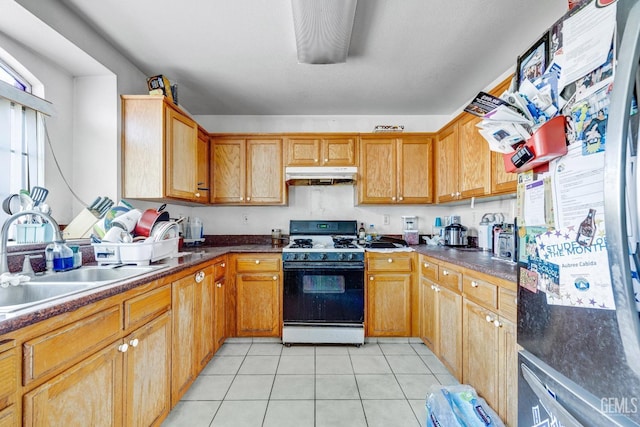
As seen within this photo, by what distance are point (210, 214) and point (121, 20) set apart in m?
1.94

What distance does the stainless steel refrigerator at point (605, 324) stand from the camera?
44cm

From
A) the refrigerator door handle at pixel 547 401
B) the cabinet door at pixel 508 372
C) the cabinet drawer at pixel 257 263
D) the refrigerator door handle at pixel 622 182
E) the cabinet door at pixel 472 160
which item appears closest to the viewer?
the refrigerator door handle at pixel 622 182

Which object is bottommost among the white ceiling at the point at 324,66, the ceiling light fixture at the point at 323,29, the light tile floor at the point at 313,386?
the light tile floor at the point at 313,386

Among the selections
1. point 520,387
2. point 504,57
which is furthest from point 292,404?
point 504,57

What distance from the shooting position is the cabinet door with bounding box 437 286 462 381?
1.84 meters

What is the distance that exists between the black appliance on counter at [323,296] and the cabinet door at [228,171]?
898mm

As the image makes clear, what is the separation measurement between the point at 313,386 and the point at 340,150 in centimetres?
219

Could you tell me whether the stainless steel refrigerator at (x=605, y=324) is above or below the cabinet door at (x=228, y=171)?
below

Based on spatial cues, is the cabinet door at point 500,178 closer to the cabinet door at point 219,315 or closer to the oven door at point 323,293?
the oven door at point 323,293

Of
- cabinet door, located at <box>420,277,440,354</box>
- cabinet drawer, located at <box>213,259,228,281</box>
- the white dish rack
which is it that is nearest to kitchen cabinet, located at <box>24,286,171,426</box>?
the white dish rack

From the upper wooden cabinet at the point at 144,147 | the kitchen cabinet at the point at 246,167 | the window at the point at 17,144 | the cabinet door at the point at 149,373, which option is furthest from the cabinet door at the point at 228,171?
the cabinet door at the point at 149,373

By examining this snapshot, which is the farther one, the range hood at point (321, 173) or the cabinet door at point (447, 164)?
the range hood at point (321, 173)

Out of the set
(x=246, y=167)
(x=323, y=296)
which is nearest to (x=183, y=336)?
(x=323, y=296)

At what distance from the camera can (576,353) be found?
685 millimetres
